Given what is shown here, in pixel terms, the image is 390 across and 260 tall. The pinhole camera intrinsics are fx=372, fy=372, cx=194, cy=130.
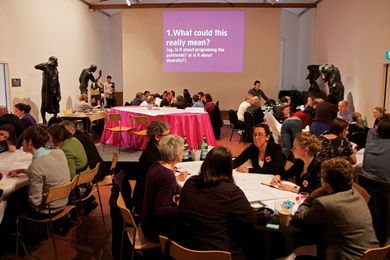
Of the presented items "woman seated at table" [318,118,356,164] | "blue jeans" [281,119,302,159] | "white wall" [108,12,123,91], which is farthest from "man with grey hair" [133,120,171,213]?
"white wall" [108,12,123,91]

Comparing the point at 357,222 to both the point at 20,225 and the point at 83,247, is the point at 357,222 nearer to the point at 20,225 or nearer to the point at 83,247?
the point at 83,247

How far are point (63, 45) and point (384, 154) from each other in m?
Answer: 9.22

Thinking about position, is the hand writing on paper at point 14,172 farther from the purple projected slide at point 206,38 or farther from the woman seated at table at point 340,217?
the purple projected slide at point 206,38

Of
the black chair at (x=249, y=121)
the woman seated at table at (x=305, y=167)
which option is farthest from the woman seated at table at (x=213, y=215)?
the black chair at (x=249, y=121)

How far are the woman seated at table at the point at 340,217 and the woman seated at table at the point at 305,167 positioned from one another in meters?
0.66

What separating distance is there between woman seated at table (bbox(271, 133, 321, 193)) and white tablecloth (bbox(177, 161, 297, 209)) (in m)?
0.10

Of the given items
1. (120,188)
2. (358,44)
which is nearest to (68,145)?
(120,188)

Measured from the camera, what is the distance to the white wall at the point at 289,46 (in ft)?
46.2

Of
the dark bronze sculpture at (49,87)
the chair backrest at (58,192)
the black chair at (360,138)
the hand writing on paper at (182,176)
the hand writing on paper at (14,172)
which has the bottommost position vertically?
the chair backrest at (58,192)

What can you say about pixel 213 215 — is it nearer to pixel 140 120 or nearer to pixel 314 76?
pixel 140 120

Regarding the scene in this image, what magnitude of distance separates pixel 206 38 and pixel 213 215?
35.4 feet

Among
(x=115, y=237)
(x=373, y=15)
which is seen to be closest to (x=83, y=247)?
(x=115, y=237)

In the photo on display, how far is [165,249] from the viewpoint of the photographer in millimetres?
2043

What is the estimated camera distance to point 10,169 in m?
3.45
